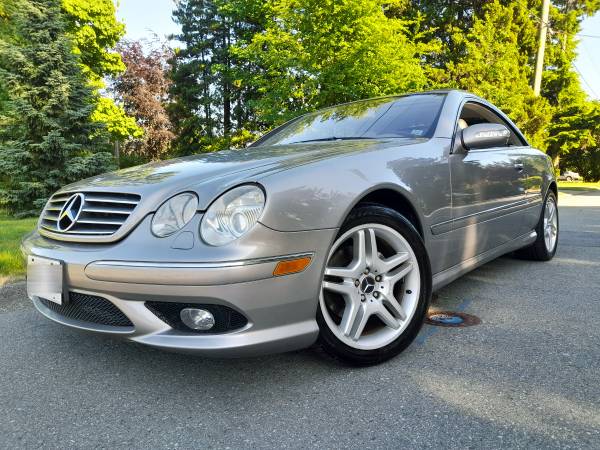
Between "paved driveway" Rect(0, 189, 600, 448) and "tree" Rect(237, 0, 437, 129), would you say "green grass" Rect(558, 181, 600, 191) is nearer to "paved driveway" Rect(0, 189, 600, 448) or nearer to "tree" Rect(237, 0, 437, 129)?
"tree" Rect(237, 0, 437, 129)

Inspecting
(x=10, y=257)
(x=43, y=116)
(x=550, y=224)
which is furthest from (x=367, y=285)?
(x=43, y=116)

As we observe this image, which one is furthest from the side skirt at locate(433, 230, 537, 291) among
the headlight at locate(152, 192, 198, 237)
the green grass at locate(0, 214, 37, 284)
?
the green grass at locate(0, 214, 37, 284)

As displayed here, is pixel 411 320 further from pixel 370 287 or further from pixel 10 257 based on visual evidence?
pixel 10 257

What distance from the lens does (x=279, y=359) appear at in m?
2.31

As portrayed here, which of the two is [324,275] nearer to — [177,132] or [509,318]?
[509,318]

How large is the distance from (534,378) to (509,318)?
830 mm

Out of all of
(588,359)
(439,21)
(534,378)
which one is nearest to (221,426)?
(534,378)

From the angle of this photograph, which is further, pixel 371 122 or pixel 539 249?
pixel 539 249

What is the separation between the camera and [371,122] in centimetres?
318

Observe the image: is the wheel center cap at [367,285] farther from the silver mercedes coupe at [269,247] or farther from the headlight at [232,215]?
the headlight at [232,215]

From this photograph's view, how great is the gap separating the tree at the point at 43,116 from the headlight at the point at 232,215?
1115 cm

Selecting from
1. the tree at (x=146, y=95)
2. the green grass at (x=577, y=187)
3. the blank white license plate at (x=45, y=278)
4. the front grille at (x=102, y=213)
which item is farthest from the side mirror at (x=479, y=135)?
the tree at (x=146, y=95)

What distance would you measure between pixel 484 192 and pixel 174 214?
2078 millimetres

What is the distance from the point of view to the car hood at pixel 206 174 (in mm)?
1972
